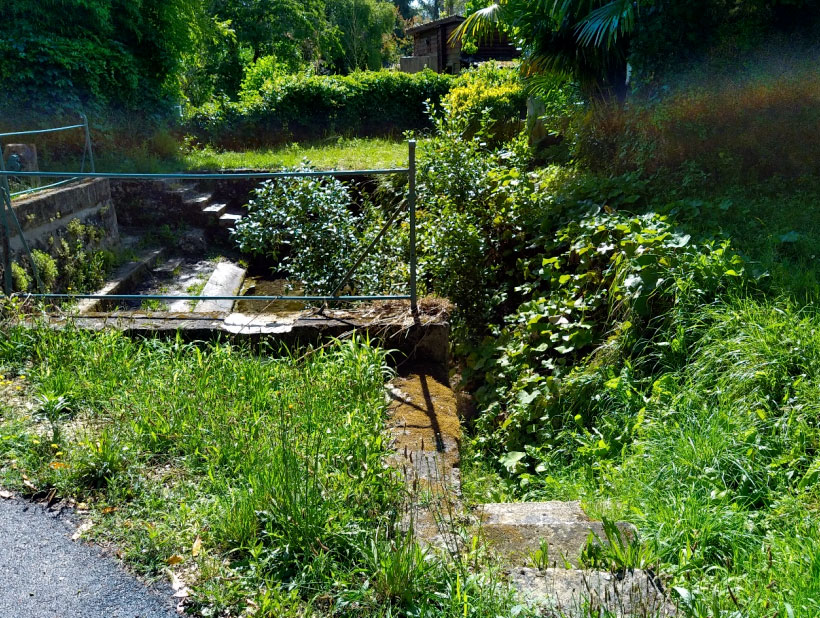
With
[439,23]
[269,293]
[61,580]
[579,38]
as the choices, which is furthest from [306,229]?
[439,23]

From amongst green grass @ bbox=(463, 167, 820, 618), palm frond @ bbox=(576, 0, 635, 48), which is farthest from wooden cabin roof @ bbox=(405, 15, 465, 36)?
green grass @ bbox=(463, 167, 820, 618)

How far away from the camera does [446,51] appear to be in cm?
2597

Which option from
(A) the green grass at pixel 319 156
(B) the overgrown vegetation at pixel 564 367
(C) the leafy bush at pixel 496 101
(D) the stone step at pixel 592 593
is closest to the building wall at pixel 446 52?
(A) the green grass at pixel 319 156

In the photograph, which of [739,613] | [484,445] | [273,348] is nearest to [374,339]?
[273,348]

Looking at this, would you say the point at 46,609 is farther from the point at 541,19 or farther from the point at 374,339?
the point at 541,19

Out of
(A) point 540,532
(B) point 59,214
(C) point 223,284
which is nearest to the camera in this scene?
(A) point 540,532

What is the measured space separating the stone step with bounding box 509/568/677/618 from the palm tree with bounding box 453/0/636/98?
18.4 feet

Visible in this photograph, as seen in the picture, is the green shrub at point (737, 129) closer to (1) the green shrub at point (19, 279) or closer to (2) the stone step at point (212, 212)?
(1) the green shrub at point (19, 279)

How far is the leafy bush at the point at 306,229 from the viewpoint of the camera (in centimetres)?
680

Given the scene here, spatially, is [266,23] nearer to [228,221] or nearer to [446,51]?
[446,51]

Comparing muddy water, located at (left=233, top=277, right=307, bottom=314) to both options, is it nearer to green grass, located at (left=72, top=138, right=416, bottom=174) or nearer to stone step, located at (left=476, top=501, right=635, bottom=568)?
green grass, located at (left=72, top=138, right=416, bottom=174)

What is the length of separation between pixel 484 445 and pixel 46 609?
281cm

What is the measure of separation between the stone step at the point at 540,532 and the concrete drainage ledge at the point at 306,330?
1.59m

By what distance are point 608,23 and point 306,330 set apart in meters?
4.44
